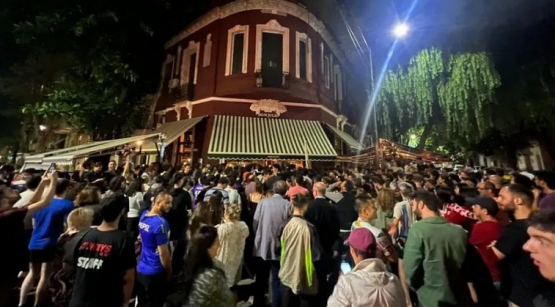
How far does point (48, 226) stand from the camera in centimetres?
377

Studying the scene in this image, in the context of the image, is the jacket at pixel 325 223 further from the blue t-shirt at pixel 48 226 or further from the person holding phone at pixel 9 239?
the blue t-shirt at pixel 48 226

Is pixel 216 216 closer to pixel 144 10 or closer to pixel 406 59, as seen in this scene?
pixel 406 59

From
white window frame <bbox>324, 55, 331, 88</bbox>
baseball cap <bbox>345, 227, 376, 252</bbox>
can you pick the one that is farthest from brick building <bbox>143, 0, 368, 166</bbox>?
baseball cap <bbox>345, 227, 376, 252</bbox>

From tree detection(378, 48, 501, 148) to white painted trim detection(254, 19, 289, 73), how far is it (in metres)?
5.17

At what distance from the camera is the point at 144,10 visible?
14.2m

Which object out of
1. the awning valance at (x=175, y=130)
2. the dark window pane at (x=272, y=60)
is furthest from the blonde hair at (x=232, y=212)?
the dark window pane at (x=272, y=60)

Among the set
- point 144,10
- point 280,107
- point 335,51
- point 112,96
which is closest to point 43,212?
point 280,107

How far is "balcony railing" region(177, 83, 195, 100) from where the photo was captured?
1449cm

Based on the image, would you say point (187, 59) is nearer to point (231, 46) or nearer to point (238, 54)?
point (231, 46)

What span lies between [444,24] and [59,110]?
16848 millimetres

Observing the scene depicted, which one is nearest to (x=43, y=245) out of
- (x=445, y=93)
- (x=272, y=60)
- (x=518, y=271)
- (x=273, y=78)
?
(x=518, y=271)

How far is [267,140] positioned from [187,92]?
604 cm

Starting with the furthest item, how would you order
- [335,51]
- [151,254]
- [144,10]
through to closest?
[335,51] → [144,10] → [151,254]

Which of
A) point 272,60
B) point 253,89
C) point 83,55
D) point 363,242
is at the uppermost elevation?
point 272,60
